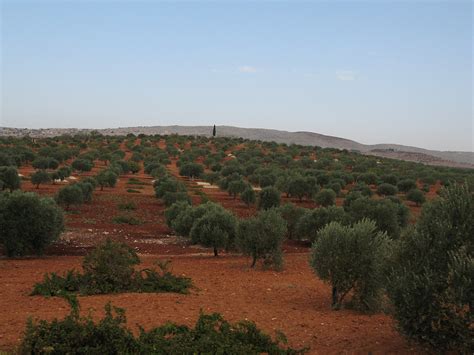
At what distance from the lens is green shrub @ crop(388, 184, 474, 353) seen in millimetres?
7254

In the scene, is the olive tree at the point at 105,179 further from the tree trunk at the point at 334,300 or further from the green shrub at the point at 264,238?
the tree trunk at the point at 334,300

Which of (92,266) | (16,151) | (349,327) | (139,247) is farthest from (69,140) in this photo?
(349,327)

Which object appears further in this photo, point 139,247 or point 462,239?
point 139,247

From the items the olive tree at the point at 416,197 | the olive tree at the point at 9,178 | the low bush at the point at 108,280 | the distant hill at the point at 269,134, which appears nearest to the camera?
the low bush at the point at 108,280

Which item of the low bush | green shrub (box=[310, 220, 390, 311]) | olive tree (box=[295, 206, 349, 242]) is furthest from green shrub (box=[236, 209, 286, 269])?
olive tree (box=[295, 206, 349, 242])

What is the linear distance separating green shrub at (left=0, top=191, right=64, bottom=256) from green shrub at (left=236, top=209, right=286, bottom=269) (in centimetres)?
751

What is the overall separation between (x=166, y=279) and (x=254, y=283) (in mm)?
2746

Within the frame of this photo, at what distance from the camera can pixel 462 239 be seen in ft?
26.3

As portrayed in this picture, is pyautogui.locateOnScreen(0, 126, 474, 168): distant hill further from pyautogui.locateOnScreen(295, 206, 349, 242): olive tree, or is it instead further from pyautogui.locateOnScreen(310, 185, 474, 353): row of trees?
pyautogui.locateOnScreen(310, 185, 474, 353): row of trees

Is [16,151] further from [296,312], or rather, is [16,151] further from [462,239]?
[462,239]

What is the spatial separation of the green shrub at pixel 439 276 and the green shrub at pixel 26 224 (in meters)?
14.7

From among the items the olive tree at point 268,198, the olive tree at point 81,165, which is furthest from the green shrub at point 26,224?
the olive tree at point 81,165

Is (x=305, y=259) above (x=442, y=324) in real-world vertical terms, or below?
below

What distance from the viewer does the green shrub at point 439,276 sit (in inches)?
286
